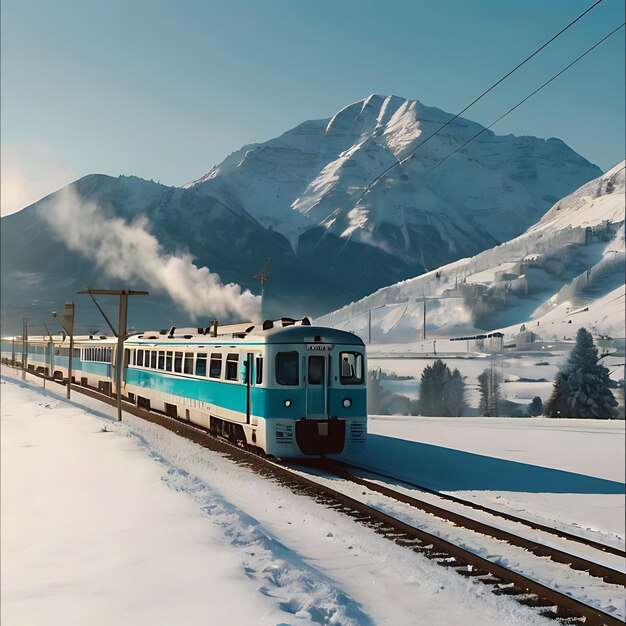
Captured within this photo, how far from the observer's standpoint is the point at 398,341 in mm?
193625

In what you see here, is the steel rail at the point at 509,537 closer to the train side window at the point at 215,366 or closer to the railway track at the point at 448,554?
the railway track at the point at 448,554

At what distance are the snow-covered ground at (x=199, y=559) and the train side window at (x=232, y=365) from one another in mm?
2628

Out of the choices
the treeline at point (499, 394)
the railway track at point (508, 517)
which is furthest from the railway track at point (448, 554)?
the treeline at point (499, 394)

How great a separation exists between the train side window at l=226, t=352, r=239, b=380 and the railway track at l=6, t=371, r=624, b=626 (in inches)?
93.5

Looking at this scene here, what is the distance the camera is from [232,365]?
19641 mm

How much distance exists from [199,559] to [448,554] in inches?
140

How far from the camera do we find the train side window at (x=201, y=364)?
22.0m

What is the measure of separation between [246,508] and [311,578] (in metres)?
4.88

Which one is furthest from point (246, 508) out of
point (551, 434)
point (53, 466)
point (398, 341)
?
point (398, 341)

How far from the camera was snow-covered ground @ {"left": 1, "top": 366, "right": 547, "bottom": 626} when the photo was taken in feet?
25.7

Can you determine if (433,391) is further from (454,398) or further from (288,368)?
(288,368)

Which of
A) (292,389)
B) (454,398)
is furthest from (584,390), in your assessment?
(292,389)

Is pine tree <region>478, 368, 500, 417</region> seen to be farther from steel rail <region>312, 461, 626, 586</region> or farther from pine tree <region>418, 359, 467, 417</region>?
steel rail <region>312, 461, 626, 586</region>

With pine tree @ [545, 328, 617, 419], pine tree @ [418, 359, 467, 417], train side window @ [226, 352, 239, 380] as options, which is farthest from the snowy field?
pine tree @ [418, 359, 467, 417]
